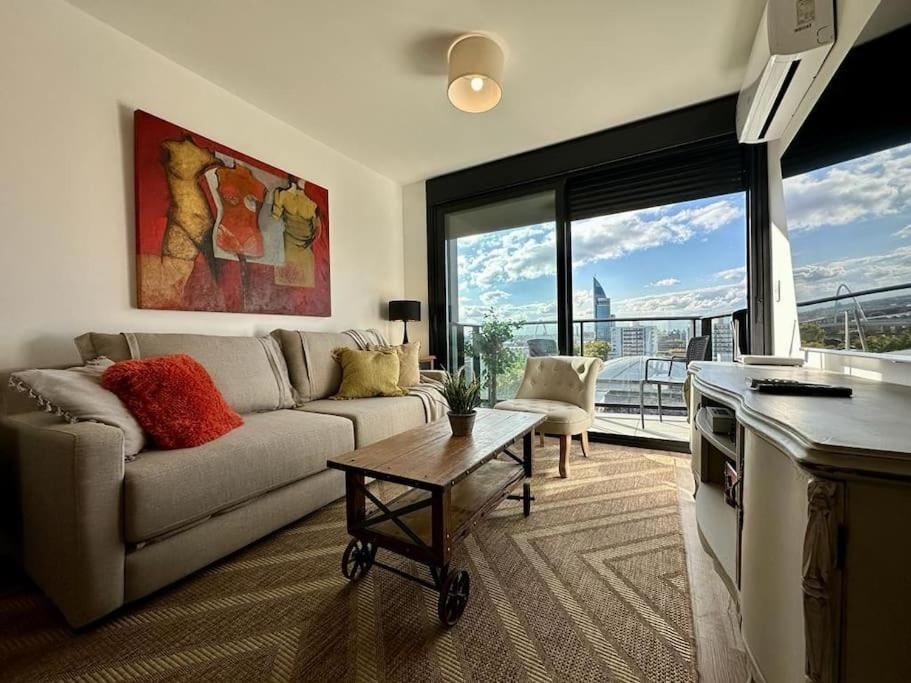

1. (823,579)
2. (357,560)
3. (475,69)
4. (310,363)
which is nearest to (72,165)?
(310,363)

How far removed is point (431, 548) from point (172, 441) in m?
1.11

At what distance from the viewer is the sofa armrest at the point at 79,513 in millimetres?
1192

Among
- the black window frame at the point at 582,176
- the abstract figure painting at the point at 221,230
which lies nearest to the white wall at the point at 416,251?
the black window frame at the point at 582,176

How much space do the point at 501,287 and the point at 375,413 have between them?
6.86ft

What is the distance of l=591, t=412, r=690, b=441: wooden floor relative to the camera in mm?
3457

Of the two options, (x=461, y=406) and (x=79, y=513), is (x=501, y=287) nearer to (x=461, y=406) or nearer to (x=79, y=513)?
(x=461, y=406)

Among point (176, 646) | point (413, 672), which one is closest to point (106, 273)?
point (176, 646)

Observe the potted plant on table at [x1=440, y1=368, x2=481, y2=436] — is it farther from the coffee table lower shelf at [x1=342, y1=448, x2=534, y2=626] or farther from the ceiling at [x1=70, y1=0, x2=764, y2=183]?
the ceiling at [x1=70, y1=0, x2=764, y2=183]

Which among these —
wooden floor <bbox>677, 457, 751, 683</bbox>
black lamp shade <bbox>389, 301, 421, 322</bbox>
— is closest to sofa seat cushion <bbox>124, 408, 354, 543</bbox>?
wooden floor <bbox>677, 457, 751, 683</bbox>

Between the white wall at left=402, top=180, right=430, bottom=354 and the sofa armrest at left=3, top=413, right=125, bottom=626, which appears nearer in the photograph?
the sofa armrest at left=3, top=413, right=125, bottom=626

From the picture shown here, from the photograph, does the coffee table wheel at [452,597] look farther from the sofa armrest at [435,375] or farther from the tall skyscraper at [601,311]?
the tall skyscraper at [601,311]

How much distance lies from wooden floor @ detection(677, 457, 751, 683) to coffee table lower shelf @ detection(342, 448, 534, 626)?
726 mm

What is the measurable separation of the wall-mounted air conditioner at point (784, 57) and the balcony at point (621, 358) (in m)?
2.05

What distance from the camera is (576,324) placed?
11.8 ft
